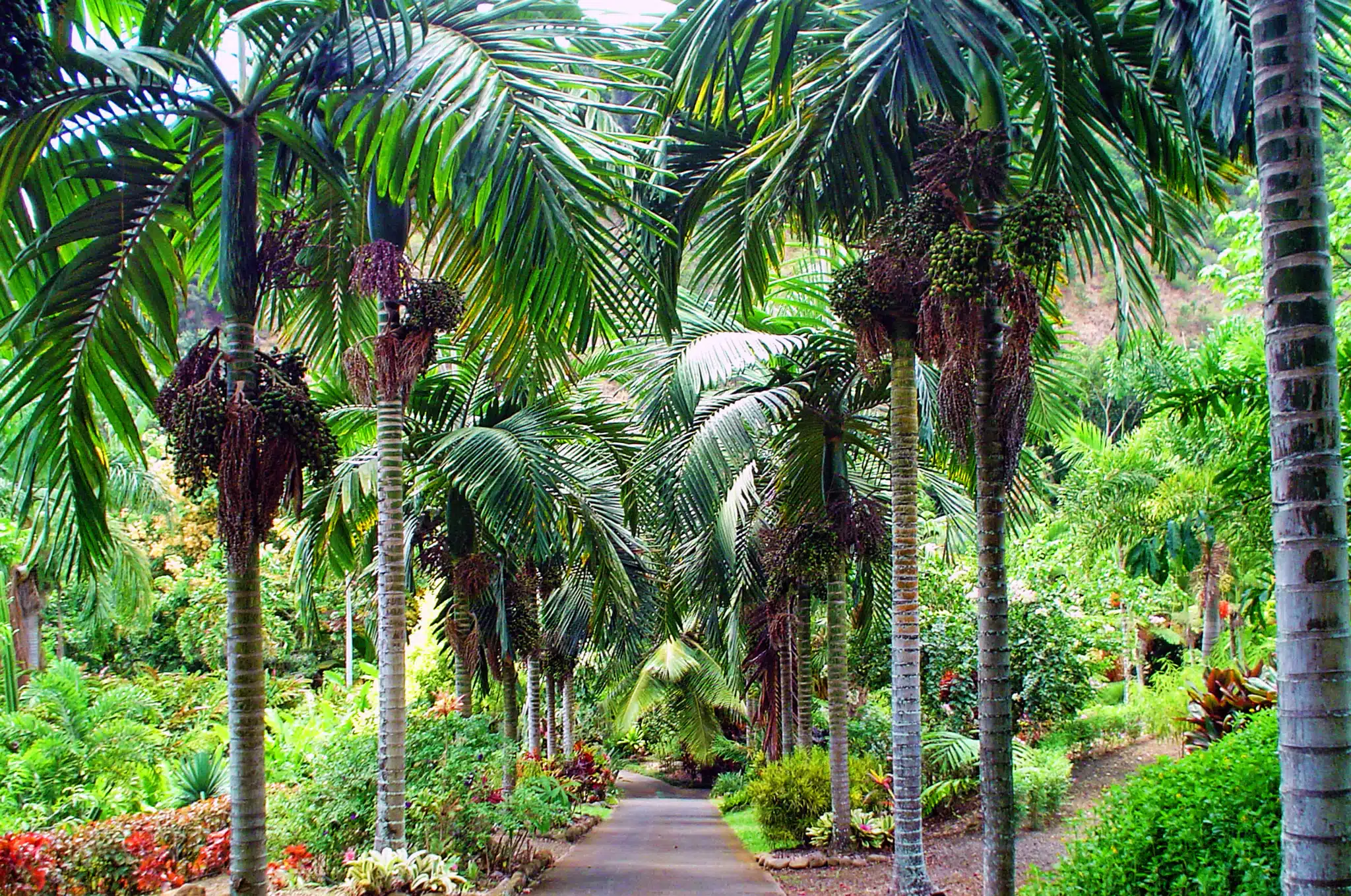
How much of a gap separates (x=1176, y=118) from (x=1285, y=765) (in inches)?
195

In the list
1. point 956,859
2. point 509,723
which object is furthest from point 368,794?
point 956,859

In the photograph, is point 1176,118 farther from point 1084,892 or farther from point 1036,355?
point 1084,892

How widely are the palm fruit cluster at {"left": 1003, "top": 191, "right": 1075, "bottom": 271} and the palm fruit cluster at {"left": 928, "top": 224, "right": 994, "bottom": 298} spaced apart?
0.20 m

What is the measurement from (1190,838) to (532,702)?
13.8 meters

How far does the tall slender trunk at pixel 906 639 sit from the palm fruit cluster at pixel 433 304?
3.35 meters

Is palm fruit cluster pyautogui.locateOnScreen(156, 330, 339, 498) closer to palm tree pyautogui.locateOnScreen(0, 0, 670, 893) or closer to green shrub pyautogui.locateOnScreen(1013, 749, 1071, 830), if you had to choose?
palm tree pyautogui.locateOnScreen(0, 0, 670, 893)

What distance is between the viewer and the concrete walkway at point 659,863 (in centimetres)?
1027

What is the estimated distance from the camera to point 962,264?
551 centimetres

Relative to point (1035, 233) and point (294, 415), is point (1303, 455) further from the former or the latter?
point (294, 415)

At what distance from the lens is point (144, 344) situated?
555 centimetres

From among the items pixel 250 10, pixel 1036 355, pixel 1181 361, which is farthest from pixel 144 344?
pixel 1181 361

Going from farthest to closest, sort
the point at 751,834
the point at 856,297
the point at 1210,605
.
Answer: the point at 1210,605, the point at 751,834, the point at 856,297

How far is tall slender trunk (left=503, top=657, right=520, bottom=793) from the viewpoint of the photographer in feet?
38.5

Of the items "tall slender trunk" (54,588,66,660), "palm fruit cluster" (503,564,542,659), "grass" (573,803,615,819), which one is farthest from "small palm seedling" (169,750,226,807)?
"tall slender trunk" (54,588,66,660)
